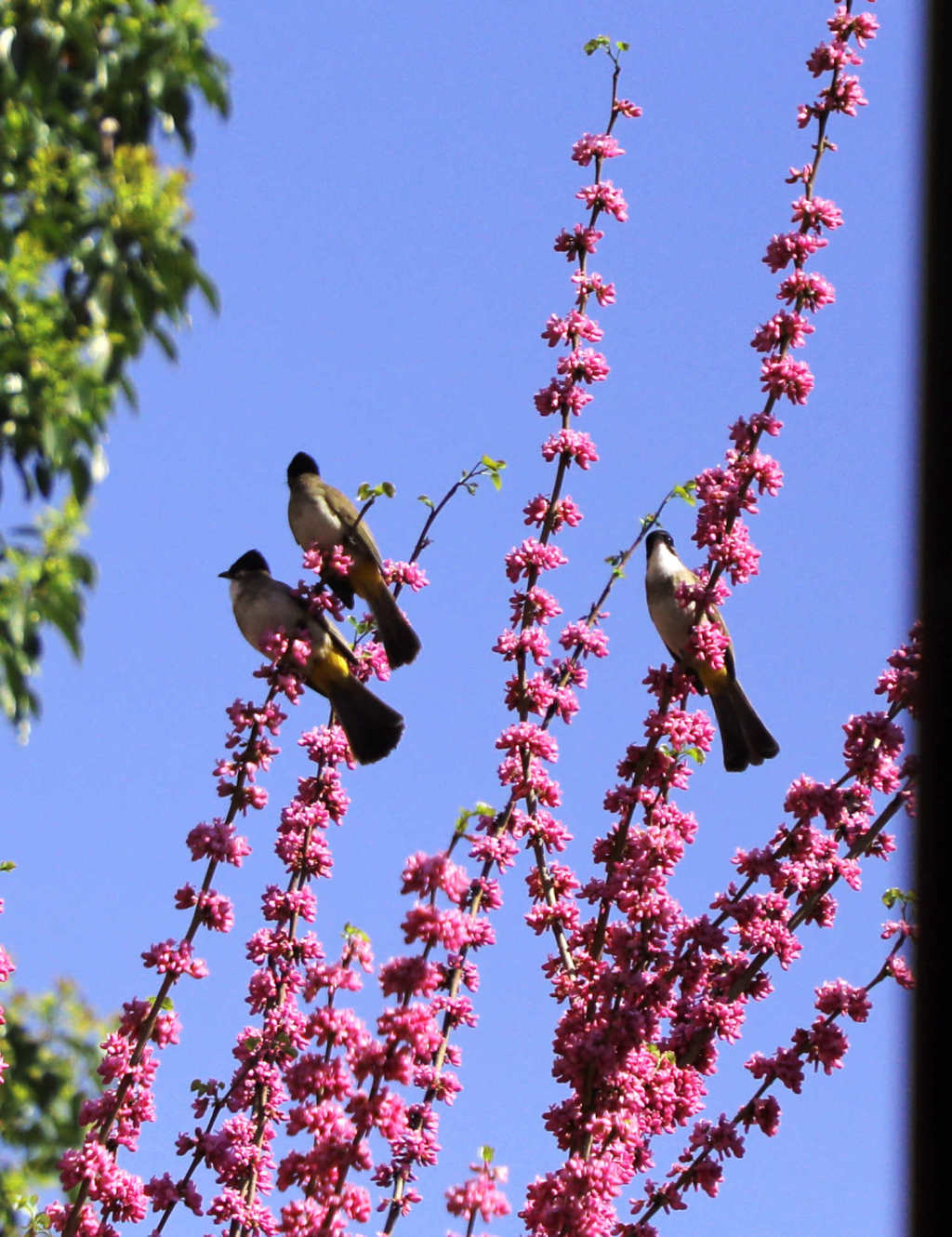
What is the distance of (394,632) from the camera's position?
4996 millimetres

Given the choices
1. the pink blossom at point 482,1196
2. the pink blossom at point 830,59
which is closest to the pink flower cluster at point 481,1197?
the pink blossom at point 482,1196

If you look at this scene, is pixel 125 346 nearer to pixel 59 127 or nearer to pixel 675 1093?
pixel 59 127

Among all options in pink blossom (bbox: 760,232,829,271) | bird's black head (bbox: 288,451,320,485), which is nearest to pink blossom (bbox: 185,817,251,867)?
pink blossom (bbox: 760,232,829,271)

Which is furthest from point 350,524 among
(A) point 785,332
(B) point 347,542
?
(A) point 785,332

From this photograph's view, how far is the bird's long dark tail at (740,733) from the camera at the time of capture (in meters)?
5.26

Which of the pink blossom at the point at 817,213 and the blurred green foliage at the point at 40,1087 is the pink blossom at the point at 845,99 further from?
the blurred green foliage at the point at 40,1087

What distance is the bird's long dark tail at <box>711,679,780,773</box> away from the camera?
5.26 meters

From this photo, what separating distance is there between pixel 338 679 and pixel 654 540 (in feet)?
5.74

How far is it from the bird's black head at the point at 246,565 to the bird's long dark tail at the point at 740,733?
1.81 meters

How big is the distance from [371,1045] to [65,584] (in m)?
1.64

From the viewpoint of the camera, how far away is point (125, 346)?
3.90 metres

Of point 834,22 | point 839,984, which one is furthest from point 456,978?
point 834,22

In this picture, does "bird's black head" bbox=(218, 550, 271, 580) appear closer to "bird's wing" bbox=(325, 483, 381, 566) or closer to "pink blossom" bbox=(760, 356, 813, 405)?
"bird's wing" bbox=(325, 483, 381, 566)

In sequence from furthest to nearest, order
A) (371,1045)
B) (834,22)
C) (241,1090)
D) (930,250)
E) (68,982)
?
(68,982) < (834,22) < (241,1090) < (371,1045) < (930,250)
